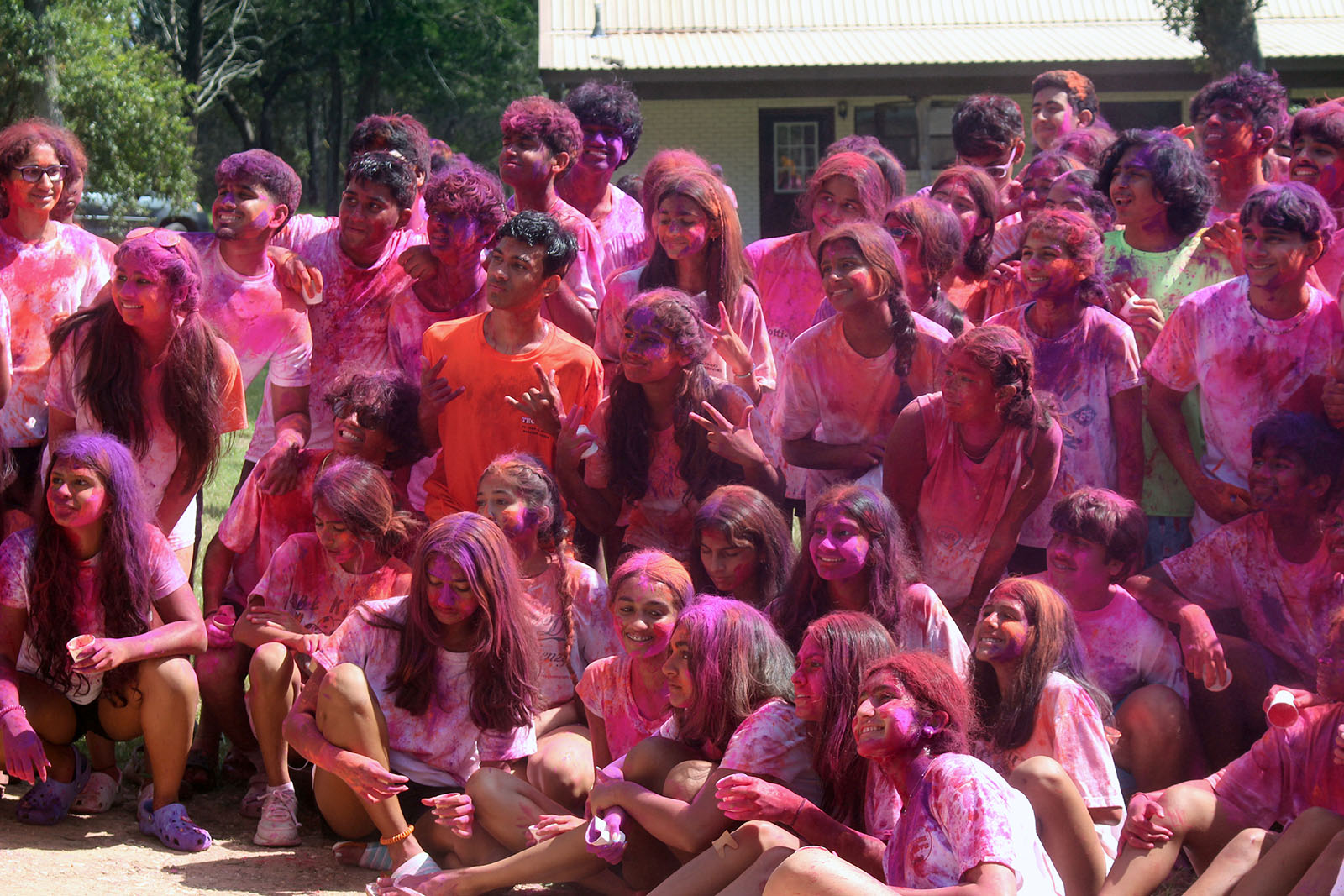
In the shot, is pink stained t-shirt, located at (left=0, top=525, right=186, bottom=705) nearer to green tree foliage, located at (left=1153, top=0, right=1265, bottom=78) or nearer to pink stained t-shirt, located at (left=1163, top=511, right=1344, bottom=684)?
pink stained t-shirt, located at (left=1163, top=511, right=1344, bottom=684)

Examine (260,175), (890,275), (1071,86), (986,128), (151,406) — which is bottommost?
(151,406)

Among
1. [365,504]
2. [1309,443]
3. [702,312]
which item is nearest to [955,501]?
[1309,443]

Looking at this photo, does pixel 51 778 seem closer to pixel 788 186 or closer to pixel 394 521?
pixel 394 521

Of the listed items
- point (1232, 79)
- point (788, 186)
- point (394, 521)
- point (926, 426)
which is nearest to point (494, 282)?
point (394, 521)

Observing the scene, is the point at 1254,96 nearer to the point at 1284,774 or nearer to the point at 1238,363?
the point at 1238,363

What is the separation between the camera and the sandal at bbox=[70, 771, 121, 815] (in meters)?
4.65

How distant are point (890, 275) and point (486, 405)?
1405 millimetres

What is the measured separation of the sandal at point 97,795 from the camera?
4.65 m

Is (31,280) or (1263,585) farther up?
(31,280)

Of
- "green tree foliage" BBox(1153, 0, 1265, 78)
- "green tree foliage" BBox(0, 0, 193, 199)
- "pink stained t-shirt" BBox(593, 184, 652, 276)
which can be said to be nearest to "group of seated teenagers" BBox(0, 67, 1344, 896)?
"pink stained t-shirt" BBox(593, 184, 652, 276)

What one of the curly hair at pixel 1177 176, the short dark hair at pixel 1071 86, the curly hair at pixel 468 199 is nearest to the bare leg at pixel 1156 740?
the curly hair at pixel 1177 176

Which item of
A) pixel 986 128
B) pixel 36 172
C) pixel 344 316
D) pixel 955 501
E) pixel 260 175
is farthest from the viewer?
pixel 986 128

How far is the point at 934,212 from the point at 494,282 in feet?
5.13

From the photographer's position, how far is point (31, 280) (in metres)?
5.26
